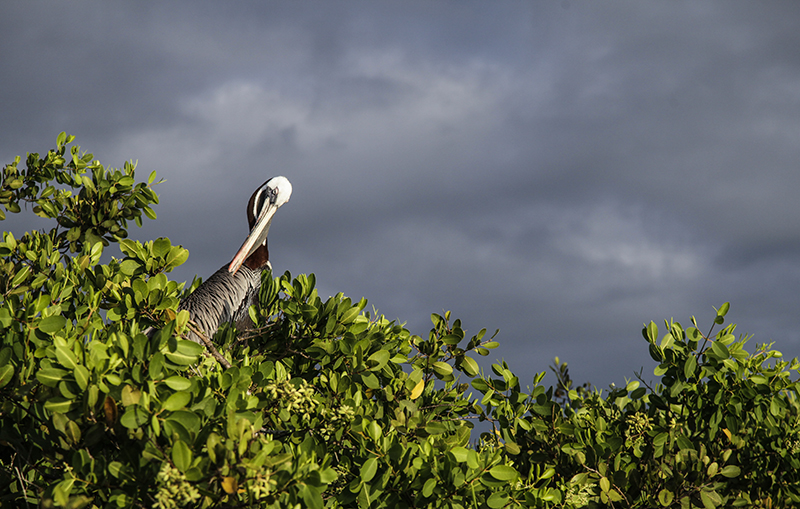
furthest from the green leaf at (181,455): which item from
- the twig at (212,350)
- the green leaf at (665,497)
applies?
the green leaf at (665,497)

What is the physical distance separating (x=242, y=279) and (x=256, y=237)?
2.95ft

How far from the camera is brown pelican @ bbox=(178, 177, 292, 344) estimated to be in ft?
25.0

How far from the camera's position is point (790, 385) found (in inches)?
190

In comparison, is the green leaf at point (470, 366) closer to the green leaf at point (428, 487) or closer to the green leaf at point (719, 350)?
the green leaf at point (428, 487)

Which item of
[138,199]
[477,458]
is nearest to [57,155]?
[138,199]

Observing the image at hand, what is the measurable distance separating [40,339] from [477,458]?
2.63 metres

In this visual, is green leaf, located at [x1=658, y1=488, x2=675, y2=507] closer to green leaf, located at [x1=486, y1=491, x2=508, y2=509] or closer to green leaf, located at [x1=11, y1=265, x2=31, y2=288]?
green leaf, located at [x1=486, y1=491, x2=508, y2=509]

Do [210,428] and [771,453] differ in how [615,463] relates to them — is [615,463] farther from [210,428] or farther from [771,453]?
[210,428]

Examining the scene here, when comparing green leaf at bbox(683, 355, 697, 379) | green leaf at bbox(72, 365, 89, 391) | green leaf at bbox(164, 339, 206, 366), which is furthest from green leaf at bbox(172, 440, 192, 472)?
green leaf at bbox(683, 355, 697, 379)

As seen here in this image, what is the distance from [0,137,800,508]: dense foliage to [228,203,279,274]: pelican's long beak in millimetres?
3484

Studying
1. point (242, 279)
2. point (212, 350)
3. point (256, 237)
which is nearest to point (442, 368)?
point (212, 350)

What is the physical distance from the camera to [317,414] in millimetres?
3682

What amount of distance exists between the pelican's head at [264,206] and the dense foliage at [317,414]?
167 inches

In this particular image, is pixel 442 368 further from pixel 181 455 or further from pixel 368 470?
pixel 181 455
